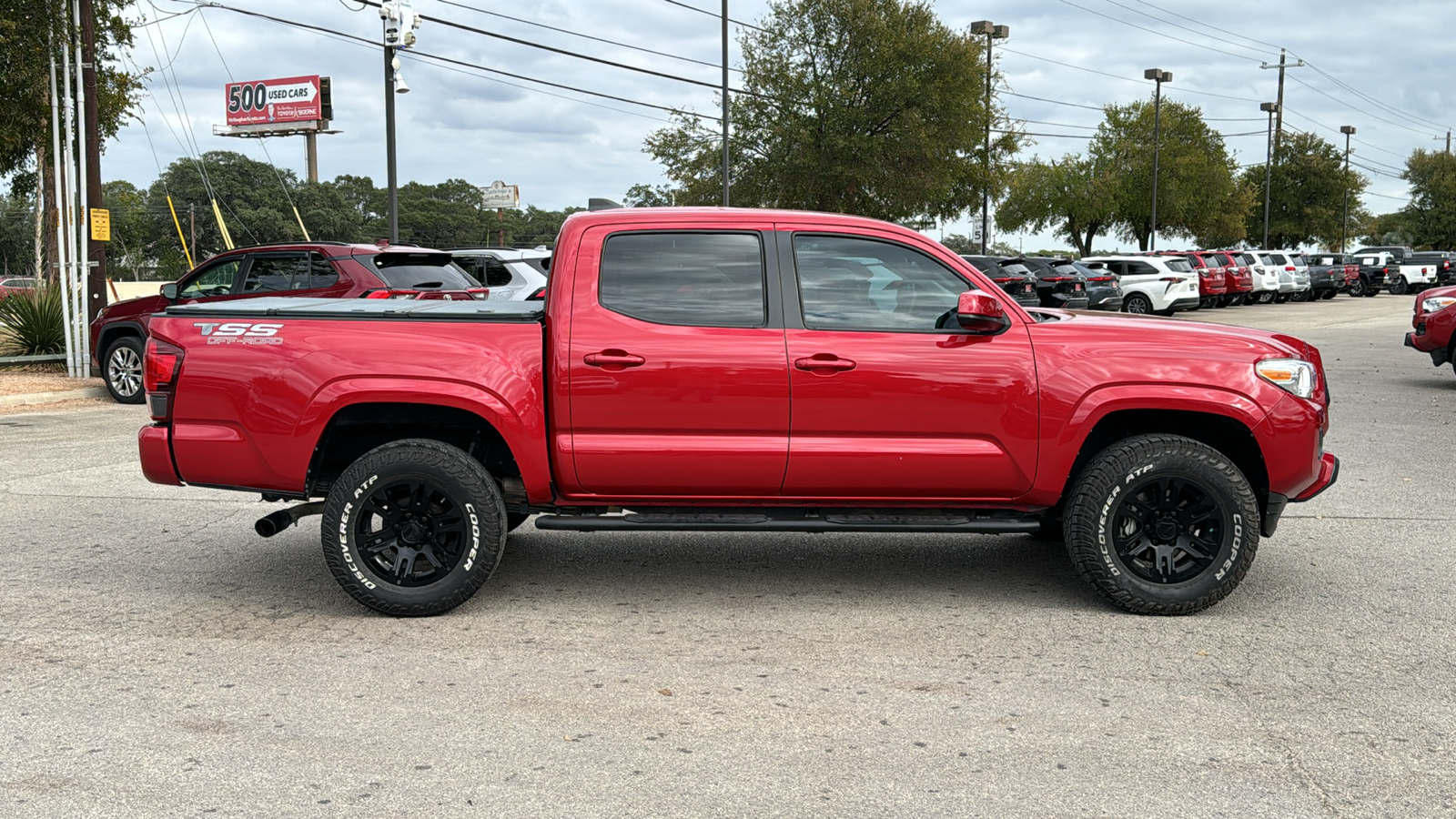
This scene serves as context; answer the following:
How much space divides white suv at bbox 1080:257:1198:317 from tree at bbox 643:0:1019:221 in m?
8.28

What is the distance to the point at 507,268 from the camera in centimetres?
1405

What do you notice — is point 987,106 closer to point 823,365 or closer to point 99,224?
point 99,224

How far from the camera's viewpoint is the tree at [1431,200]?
97.2 meters

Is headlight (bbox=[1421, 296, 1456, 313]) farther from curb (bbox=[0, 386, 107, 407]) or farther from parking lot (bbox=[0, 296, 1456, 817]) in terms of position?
curb (bbox=[0, 386, 107, 407])

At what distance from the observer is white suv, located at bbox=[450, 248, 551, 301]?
13848 mm

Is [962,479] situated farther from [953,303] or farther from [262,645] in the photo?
[262,645]

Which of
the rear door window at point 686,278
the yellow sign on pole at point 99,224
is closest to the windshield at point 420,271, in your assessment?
the yellow sign on pole at point 99,224

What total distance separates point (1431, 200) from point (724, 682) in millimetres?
112128

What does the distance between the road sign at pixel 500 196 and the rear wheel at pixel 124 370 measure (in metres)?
78.2

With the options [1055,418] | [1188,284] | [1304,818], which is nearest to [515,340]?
[1055,418]

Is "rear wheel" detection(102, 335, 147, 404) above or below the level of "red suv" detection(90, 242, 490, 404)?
below

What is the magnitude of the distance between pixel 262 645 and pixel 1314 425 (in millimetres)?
4719

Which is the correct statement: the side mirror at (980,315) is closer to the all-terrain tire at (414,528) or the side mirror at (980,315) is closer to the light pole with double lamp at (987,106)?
the all-terrain tire at (414,528)

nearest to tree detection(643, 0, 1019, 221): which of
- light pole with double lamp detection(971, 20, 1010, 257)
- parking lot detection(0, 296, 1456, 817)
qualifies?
light pole with double lamp detection(971, 20, 1010, 257)
